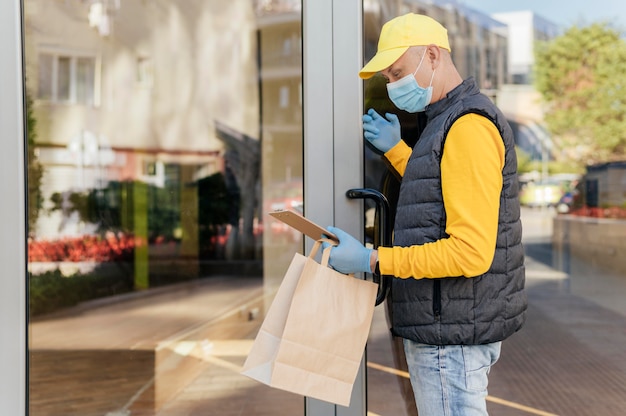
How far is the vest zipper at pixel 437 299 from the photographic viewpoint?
3.93ft

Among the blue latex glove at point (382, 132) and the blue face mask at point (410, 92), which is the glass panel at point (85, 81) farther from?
the blue face mask at point (410, 92)

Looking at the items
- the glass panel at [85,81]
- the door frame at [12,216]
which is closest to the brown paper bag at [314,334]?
the door frame at [12,216]

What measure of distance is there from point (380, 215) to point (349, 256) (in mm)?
341

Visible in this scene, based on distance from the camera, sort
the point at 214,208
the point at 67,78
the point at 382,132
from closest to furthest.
→ the point at 382,132 < the point at 67,78 < the point at 214,208

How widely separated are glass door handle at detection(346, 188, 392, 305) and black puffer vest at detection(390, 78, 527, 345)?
246 mm

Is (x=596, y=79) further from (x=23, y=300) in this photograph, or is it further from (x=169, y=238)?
(x=169, y=238)

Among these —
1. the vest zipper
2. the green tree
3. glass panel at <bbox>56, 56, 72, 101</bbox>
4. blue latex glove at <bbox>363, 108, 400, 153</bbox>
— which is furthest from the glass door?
the vest zipper

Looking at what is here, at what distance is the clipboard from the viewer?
47.5 inches

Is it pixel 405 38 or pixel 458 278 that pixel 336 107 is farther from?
pixel 458 278

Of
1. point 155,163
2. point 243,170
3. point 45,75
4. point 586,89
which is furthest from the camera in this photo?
point 155,163

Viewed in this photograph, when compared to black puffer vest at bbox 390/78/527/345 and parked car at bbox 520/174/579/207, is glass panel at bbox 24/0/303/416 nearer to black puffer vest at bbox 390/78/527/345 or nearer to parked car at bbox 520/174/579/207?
parked car at bbox 520/174/579/207

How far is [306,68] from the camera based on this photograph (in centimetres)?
157

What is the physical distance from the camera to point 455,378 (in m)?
1.20

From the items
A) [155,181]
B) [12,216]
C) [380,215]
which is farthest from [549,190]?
[155,181]
